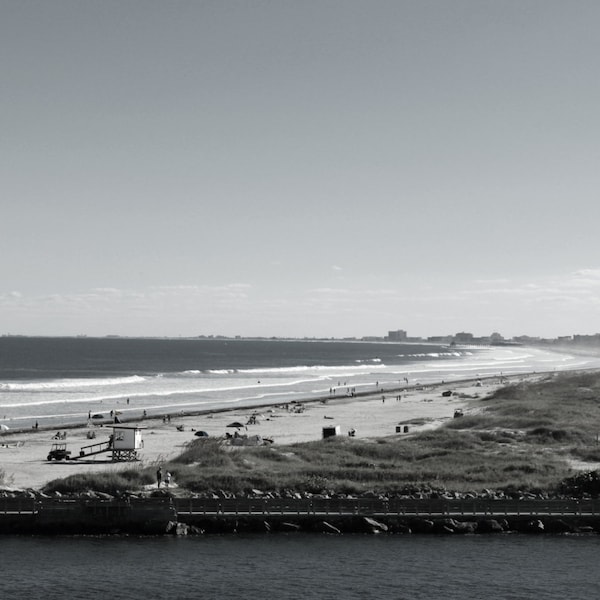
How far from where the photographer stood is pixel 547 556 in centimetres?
3372

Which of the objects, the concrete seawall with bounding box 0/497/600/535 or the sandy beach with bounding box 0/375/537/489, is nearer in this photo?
the concrete seawall with bounding box 0/497/600/535

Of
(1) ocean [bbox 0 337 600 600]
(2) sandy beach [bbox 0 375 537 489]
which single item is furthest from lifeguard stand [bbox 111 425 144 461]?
(1) ocean [bbox 0 337 600 600]

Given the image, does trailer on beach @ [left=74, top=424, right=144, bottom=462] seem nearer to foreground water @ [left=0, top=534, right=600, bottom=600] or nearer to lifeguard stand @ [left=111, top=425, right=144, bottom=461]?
lifeguard stand @ [left=111, top=425, right=144, bottom=461]

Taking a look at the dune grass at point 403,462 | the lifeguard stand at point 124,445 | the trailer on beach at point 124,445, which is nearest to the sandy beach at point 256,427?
the trailer on beach at point 124,445

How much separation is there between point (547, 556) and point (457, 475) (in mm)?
12326

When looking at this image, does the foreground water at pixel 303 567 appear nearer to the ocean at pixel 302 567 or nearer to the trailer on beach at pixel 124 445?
the ocean at pixel 302 567

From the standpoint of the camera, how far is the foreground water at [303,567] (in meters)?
29.5

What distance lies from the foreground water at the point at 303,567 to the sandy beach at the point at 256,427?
1209 cm

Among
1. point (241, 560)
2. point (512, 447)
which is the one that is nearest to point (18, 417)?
point (512, 447)

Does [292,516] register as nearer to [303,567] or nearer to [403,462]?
[303,567]

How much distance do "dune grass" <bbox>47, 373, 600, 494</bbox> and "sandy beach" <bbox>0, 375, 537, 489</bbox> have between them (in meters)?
5.21

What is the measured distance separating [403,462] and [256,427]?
2945 centimetres

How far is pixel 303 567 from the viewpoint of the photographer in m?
32.2

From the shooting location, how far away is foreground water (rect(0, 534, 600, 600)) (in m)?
29.5
